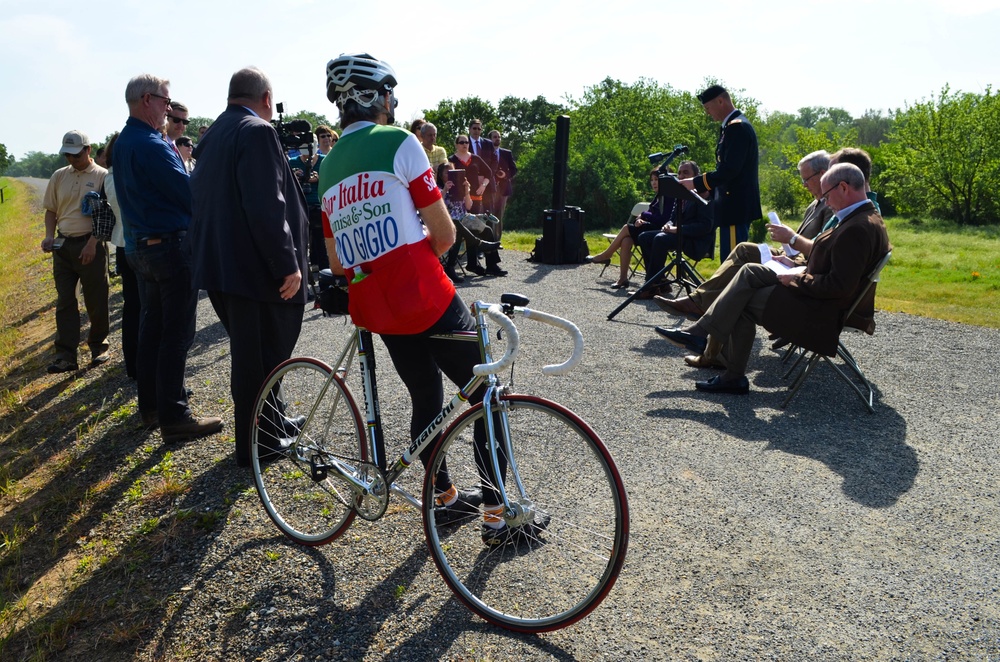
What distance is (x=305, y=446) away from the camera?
361 centimetres

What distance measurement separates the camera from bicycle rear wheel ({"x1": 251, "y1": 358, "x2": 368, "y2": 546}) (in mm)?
3395

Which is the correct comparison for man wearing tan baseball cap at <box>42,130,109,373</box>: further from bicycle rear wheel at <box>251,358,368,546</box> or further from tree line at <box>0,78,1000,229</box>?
tree line at <box>0,78,1000,229</box>

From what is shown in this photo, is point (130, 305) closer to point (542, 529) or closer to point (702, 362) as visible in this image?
point (542, 529)

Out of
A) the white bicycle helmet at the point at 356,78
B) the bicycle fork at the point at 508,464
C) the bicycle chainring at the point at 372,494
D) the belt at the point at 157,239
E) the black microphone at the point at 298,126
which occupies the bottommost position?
the bicycle chainring at the point at 372,494

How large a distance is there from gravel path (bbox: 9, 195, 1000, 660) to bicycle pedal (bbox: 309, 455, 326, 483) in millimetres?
359

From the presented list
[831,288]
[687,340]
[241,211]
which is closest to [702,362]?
[687,340]

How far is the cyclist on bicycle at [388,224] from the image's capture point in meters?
2.86

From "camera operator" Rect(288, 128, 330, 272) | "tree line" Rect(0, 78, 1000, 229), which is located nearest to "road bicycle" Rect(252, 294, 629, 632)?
"camera operator" Rect(288, 128, 330, 272)

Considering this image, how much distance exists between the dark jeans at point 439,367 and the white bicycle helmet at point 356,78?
0.88 meters

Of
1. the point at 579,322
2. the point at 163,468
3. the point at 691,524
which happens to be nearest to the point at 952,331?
the point at 579,322

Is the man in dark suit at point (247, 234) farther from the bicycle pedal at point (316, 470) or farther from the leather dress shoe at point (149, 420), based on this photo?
the leather dress shoe at point (149, 420)

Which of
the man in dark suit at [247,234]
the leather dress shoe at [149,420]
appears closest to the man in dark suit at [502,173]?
the leather dress shoe at [149,420]

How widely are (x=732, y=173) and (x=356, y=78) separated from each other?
547 centimetres

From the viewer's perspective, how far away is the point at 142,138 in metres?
4.74
